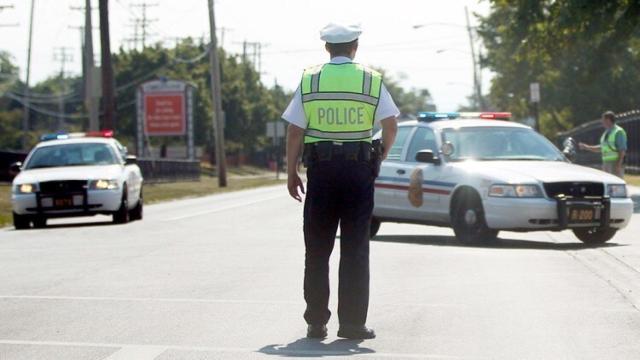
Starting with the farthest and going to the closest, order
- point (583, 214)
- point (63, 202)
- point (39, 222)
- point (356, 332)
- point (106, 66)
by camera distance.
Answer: point (106, 66) → point (39, 222) → point (63, 202) → point (583, 214) → point (356, 332)

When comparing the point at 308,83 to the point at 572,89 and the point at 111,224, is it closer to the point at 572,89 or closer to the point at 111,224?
the point at 111,224

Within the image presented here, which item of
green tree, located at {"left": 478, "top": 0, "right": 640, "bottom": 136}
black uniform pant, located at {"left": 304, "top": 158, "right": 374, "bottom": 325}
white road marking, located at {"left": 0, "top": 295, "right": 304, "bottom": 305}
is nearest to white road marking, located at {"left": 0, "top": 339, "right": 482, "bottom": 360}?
black uniform pant, located at {"left": 304, "top": 158, "right": 374, "bottom": 325}

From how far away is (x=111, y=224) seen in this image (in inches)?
976

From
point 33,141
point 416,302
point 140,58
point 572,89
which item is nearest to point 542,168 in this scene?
point 416,302

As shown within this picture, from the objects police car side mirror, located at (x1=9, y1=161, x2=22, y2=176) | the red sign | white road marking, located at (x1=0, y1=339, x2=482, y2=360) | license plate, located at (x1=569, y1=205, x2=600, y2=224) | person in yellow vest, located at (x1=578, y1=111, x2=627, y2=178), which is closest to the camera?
white road marking, located at (x1=0, y1=339, x2=482, y2=360)

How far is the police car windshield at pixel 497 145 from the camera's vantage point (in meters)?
18.8

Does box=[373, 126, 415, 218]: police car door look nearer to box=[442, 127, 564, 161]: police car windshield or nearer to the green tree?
box=[442, 127, 564, 161]: police car windshield

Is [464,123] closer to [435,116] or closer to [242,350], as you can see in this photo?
[435,116]

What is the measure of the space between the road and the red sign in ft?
191

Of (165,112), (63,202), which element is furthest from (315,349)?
(165,112)

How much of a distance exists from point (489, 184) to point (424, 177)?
5.04ft

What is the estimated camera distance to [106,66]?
4706 cm

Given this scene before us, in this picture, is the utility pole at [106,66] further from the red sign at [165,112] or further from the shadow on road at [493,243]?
the red sign at [165,112]

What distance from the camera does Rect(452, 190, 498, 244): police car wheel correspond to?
1773 cm
